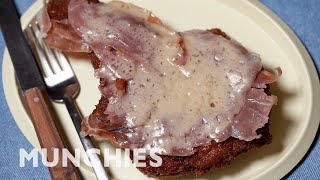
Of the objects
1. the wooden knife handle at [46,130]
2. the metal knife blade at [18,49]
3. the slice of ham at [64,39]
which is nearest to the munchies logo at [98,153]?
the wooden knife handle at [46,130]

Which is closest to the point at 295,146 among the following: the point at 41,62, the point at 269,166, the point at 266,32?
the point at 269,166

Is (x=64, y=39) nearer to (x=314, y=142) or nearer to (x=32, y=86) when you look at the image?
(x=32, y=86)

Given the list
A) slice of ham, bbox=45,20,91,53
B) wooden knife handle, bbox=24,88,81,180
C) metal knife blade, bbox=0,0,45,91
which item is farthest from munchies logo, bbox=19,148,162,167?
slice of ham, bbox=45,20,91,53

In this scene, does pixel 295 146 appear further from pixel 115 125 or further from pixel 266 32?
pixel 115 125

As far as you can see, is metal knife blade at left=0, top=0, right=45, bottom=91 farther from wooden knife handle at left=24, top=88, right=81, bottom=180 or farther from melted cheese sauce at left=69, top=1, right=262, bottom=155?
melted cheese sauce at left=69, top=1, right=262, bottom=155

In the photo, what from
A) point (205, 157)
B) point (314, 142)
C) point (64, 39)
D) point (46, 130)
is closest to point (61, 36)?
point (64, 39)

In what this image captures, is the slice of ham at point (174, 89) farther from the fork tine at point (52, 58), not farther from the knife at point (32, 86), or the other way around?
the fork tine at point (52, 58)
